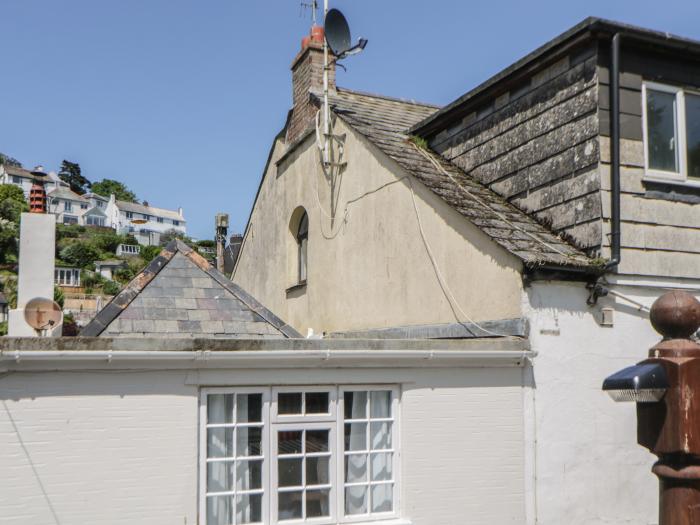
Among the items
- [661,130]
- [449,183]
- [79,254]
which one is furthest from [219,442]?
[79,254]

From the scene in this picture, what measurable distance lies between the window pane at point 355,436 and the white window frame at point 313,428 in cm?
10

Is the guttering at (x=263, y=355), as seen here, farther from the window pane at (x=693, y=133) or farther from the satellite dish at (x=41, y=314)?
the window pane at (x=693, y=133)

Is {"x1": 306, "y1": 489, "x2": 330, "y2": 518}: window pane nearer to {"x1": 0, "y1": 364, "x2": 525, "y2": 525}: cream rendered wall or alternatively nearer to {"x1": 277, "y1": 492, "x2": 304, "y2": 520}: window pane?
{"x1": 277, "y1": 492, "x2": 304, "y2": 520}: window pane

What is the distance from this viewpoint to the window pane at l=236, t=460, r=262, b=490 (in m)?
6.64

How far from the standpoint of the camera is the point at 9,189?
94.4m

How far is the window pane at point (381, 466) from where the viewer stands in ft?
23.5

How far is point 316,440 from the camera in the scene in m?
6.94

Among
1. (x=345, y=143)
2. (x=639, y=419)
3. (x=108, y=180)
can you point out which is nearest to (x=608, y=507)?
(x=639, y=419)

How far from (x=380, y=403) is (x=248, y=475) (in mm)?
1451

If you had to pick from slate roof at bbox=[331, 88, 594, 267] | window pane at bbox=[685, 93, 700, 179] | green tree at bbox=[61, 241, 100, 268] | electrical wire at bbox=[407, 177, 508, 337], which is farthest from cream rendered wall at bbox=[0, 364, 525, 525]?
green tree at bbox=[61, 241, 100, 268]

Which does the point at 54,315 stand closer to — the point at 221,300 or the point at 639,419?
Result: the point at 221,300

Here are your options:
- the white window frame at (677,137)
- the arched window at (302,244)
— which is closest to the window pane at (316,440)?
the white window frame at (677,137)

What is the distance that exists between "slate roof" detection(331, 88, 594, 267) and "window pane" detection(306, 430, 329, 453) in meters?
2.64

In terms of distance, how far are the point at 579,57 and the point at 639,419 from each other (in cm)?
693
